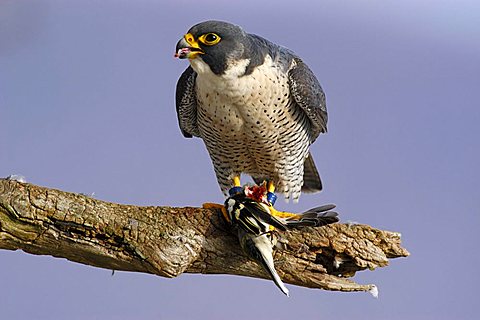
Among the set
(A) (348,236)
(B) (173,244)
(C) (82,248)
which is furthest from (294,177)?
(C) (82,248)

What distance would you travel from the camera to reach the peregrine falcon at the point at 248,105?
11.7ft

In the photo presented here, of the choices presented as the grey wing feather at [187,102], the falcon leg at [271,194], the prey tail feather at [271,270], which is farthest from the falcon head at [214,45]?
the prey tail feather at [271,270]

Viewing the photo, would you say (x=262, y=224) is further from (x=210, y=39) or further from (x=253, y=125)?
(x=210, y=39)

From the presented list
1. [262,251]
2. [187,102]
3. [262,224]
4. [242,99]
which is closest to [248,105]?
[242,99]

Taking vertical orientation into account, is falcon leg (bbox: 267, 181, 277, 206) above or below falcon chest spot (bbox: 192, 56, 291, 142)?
below

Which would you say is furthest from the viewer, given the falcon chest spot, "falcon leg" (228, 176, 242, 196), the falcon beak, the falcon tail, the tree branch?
the falcon tail

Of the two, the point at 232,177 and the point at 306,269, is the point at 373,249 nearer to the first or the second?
the point at 306,269

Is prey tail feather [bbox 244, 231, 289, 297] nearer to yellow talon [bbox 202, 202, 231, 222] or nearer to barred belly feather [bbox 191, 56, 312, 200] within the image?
yellow talon [bbox 202, 202, 231, 222]

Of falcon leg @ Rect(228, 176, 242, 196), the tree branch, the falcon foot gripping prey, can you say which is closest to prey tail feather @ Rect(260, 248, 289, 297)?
the falcon foot gripping prey

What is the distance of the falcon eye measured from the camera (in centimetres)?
351

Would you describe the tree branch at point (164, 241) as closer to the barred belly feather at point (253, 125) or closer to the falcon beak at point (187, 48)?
the barred belly feather at point (253, 125)

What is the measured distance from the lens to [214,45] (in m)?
3.53

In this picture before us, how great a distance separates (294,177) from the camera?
422 centimetres

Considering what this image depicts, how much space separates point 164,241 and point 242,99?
88 centimetres
